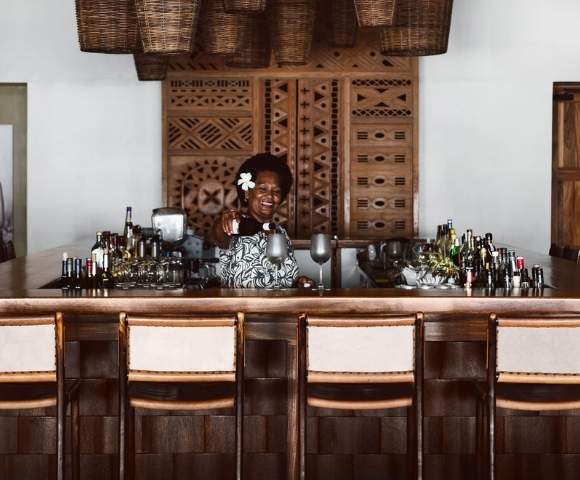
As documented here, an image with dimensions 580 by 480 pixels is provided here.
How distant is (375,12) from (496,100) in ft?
15.1

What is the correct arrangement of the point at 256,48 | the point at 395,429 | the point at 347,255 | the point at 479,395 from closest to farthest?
the point at 479,395 → the point at 395,429 → the point at 256,48 → the point at 347,255

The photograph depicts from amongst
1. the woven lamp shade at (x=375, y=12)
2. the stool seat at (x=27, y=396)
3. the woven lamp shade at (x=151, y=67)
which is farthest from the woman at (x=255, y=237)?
the woven lamp shade at (x=151, y=67)

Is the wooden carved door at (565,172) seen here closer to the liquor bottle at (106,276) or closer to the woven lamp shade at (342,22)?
the woven lamp shade at (342,22)

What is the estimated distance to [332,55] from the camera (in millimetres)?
8008

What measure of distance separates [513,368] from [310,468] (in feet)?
3.65

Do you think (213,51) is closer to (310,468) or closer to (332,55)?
(310,468)

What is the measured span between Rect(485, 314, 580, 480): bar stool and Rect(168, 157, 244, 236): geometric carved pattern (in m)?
4.87

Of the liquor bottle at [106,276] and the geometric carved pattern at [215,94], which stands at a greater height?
the geometric carved pattern at [215,94]

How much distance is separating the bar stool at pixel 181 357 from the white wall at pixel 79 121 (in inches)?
191

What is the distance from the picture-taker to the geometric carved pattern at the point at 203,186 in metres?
8.04

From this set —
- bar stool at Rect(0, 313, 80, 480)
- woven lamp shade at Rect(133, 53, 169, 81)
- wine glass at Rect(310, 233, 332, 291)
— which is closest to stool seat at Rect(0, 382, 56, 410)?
bar stool at Rect(0, 313, 80, 480)

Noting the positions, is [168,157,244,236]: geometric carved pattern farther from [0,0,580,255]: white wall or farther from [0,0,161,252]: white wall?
[0,0,580,255]: white wall

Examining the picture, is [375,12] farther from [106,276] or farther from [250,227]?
[106,276]

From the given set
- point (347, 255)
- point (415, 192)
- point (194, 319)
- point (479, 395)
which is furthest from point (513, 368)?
point (415, 192)
